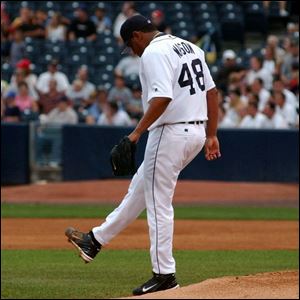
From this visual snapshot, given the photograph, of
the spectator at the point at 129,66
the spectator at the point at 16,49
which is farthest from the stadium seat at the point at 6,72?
the spectator at the point at 129,66

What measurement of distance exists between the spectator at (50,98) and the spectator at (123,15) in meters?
2.57

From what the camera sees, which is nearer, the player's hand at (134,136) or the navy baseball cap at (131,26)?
the player's hand at (134,136)

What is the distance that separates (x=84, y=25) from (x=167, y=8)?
206cm

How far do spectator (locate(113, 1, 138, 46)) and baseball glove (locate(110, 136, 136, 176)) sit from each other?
1486cm

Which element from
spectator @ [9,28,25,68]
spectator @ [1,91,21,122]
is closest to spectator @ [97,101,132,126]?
spectator @ [1,91,21,122]

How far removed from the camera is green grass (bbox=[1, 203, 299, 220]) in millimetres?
15392

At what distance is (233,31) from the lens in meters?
23.6

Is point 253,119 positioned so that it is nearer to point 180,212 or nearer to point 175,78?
point 180,212

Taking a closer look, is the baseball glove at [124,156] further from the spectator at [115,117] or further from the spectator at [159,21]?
the spectator at [159,21]

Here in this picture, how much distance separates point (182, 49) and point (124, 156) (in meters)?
0.82

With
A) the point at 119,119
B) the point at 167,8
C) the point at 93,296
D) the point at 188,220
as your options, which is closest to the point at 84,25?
the point at 167,8

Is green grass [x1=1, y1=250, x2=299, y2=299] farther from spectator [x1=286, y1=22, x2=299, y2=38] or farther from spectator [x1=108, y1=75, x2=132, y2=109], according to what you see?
spectator [x1=286, y1=22, x2=299, y2=38]

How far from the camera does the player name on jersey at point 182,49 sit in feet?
23.4

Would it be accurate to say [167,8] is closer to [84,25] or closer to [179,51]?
[84,25]
